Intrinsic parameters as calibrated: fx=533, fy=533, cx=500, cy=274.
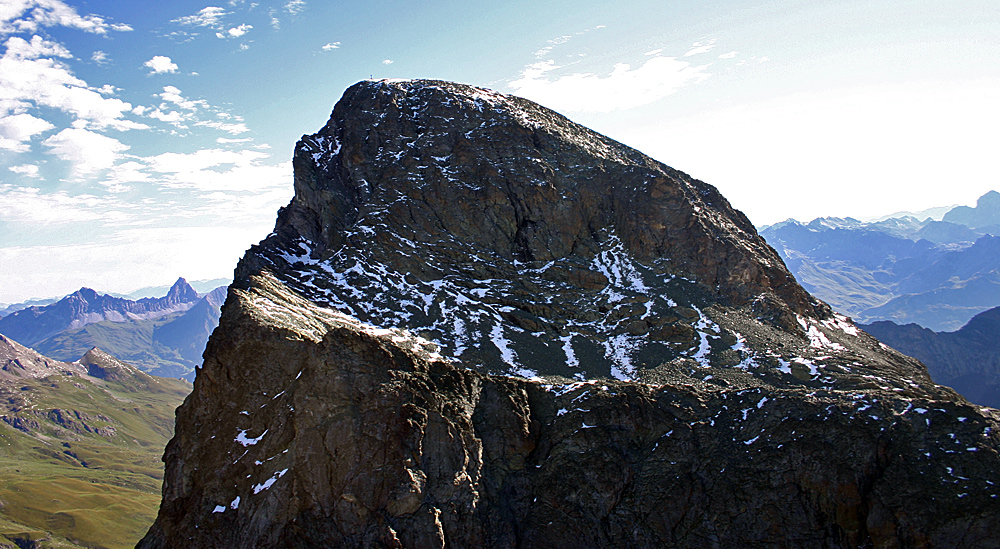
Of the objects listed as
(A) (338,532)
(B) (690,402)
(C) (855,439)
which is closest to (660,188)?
(B) (690,402)

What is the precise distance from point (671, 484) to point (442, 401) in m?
26.8

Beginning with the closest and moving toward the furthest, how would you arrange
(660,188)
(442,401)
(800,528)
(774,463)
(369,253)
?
1. (800,528)
2. (774,463)
3. (442,401)
4. (369,253)
5. (660,188)

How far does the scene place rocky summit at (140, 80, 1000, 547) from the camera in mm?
52062

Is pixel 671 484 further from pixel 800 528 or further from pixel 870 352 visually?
pixel 870 352

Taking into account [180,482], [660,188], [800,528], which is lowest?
[800,528]

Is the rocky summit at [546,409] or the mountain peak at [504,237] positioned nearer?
the rocky summit at [546,409]

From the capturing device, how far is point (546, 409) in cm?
6794

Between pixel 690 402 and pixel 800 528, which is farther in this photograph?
pixel 690 402

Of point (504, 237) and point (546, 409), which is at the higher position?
point (504, 237)

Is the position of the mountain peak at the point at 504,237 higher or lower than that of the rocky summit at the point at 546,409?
higher

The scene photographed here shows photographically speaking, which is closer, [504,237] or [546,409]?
[546,409]

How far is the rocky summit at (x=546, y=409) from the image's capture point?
52.1 metres

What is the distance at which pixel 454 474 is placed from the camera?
188 feet

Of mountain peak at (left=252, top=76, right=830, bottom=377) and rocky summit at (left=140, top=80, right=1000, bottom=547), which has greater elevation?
mountain peak at (left=252, top=76, right=830, bottom=377)
